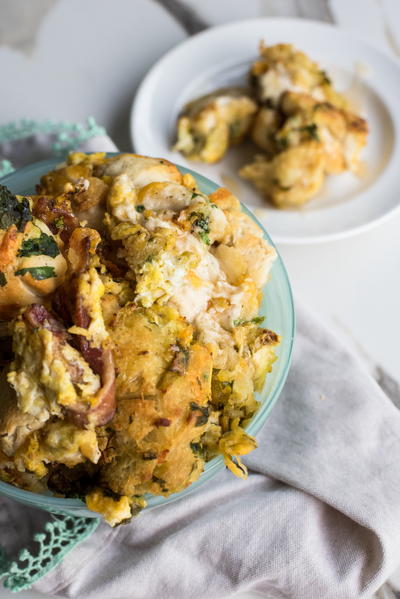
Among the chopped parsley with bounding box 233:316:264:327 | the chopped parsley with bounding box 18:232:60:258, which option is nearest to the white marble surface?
the chopped parsley with bounding box 233:316:264:327

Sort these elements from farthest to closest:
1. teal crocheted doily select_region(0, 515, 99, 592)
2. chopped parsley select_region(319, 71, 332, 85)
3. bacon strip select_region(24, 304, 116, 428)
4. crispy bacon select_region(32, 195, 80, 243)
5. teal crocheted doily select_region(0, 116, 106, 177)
Answer: 1. chopped parsley select_region(319, 71, 332, 85)
2. teal crocheted doily select_region(0, 116, 106, 177)
3. teal crocheted doily select_region(0, 515, 99, 592)
4. crispy bacon select_region(32, 195, 80, 243)
5. bacon strip select_region(24, 304, 116, 428)

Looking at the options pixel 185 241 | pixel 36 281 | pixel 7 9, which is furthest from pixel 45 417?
pixel 7 9

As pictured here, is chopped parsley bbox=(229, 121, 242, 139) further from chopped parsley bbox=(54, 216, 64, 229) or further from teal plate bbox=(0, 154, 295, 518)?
chopped parsley bbox=(54, 216, 64, 229)

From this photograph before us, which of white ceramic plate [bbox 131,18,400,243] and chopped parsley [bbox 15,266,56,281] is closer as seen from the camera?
chopped parsley [bbox 15,266,56,281]

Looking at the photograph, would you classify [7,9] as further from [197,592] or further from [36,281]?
[197,592]

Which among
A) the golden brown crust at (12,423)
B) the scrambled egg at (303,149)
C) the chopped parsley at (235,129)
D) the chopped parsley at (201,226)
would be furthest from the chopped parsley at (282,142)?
the golden brown crust at (12,423)

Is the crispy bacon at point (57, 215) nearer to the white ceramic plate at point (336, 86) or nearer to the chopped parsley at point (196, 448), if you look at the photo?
the chopped parsley at point (196, 448)
